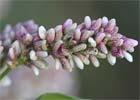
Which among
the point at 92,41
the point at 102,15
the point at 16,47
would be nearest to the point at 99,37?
the point at 92,41

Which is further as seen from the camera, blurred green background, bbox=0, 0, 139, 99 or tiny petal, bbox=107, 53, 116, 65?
blurred green background, bbox=0, 0, 139, 99

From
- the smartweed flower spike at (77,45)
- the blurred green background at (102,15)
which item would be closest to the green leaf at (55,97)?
the smartweed flower spike at (77,45)

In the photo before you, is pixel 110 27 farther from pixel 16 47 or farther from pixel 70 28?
pixel 16 47

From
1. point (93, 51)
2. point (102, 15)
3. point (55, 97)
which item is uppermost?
point (102, 15)

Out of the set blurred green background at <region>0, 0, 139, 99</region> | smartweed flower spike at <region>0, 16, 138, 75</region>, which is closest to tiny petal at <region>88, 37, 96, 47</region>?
smartweed flower spike at <region>0, 16, 138, 75</region>

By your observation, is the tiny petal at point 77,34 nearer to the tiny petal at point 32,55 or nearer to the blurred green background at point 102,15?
the tiny petal at point 32,55

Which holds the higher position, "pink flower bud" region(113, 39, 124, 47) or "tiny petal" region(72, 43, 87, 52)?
"pink flower bud" region(113, 39, 124, 47)

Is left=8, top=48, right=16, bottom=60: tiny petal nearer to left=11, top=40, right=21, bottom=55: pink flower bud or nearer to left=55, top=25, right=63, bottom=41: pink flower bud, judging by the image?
left=11, top=40, right=21, bottom=55: pink flower bud
